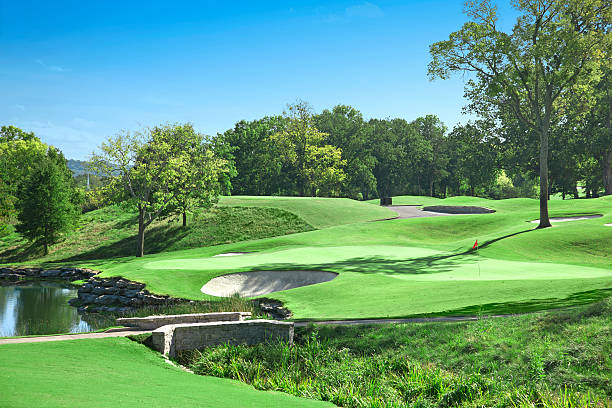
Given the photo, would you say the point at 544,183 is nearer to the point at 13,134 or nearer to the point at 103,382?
the point at 103,382

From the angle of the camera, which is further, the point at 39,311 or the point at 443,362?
the point at 39,311

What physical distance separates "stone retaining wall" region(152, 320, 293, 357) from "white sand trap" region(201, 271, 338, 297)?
8492 mm

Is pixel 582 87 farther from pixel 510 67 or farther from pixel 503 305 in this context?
pixel 503 305

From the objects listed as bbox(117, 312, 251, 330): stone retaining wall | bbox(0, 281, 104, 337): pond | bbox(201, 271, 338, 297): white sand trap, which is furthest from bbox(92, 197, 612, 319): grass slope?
bbox(0, 281, 104, 337): pond

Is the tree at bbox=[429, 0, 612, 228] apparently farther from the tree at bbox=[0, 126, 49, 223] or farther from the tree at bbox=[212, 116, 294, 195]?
the tree at bbox=[0, 126, 49, 223]

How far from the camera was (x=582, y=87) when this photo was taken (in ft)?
104

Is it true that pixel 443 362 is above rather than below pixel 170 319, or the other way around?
above

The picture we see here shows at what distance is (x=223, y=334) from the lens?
12508 millimetres

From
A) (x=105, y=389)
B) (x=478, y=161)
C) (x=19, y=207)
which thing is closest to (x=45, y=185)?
(x=19, y=207)

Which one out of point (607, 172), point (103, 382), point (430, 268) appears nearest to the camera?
point (103, 382)

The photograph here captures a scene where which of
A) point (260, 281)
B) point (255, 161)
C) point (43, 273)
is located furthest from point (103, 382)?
point (255, 161)

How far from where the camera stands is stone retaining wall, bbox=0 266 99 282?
110ft

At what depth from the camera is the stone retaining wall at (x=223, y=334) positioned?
1217 cm

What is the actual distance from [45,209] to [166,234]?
11.4 meters
